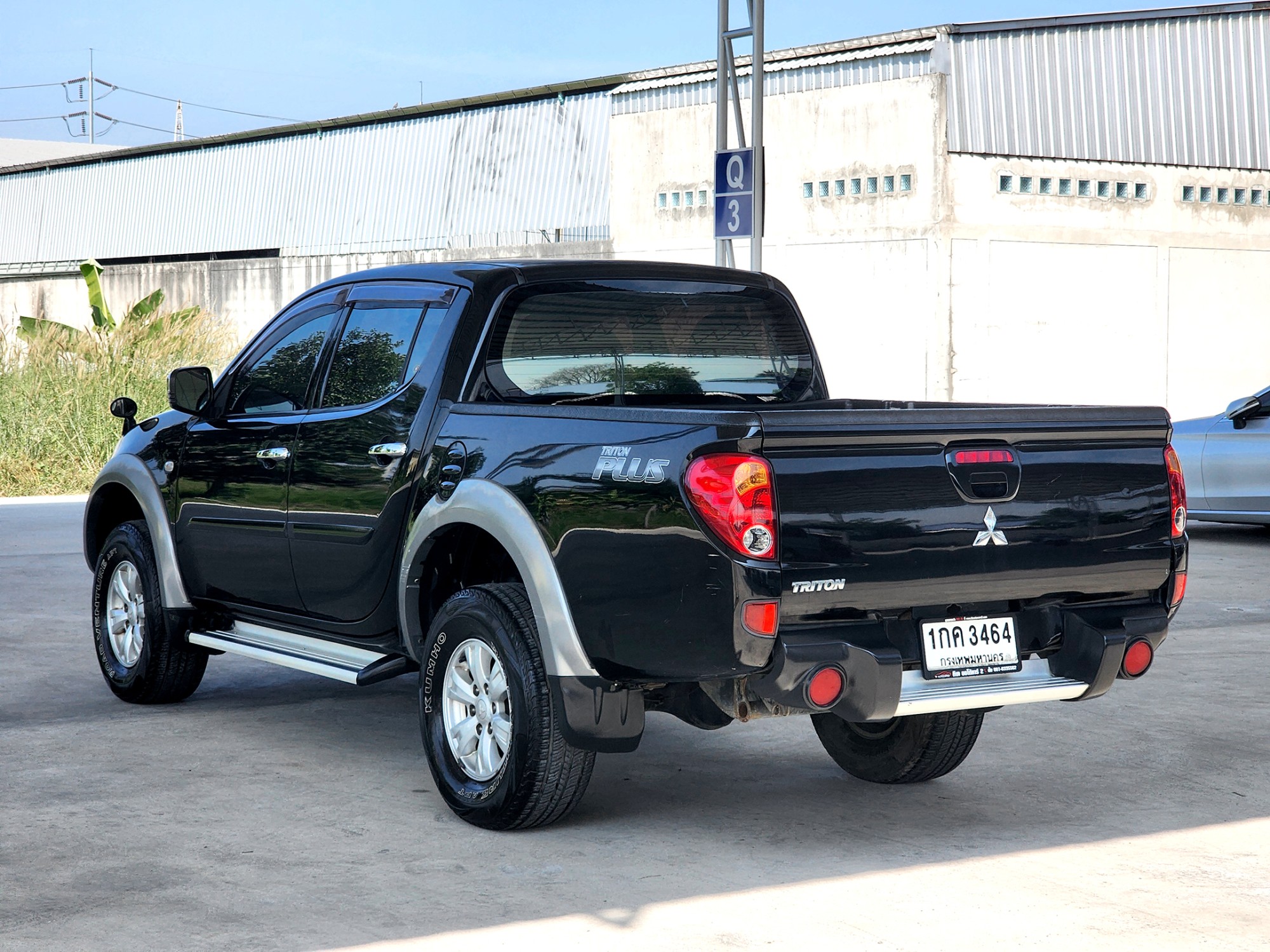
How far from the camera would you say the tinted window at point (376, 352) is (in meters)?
5.81

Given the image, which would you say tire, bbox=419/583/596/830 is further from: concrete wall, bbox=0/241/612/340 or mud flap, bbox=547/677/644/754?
concrete wall, bbox=0/241/612/340

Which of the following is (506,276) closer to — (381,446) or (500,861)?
(381,446)

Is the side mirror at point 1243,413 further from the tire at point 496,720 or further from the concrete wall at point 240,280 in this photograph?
the concrete wall at point 240,280

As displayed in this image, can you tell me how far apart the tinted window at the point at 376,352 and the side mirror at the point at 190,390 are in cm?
78

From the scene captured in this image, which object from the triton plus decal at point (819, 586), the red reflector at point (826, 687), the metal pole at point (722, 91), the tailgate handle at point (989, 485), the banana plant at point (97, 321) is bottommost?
the red reflector at point (826, 687)

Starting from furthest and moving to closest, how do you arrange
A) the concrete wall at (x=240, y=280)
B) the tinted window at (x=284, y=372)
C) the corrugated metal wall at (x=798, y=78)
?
1. the concrete wall at (x=240, y=280)
2. the corrugated metal wall at (x=798, y=78)
3. the tinted window at (x=284, y=372)

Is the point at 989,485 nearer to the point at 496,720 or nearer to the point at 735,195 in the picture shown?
the point at 496,720

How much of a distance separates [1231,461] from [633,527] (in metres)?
9.60

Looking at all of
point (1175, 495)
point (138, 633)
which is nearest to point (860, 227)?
point (138, 633)

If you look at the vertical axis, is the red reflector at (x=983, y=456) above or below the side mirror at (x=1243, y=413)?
below

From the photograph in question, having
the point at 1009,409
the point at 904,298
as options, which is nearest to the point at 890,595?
the point at 1009,409

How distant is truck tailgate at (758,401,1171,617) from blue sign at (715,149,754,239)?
801 cm

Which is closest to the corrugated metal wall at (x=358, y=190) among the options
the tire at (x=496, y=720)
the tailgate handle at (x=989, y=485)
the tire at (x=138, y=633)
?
the tire at (x=138, y=633)

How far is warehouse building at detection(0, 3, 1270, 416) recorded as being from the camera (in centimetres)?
2578
